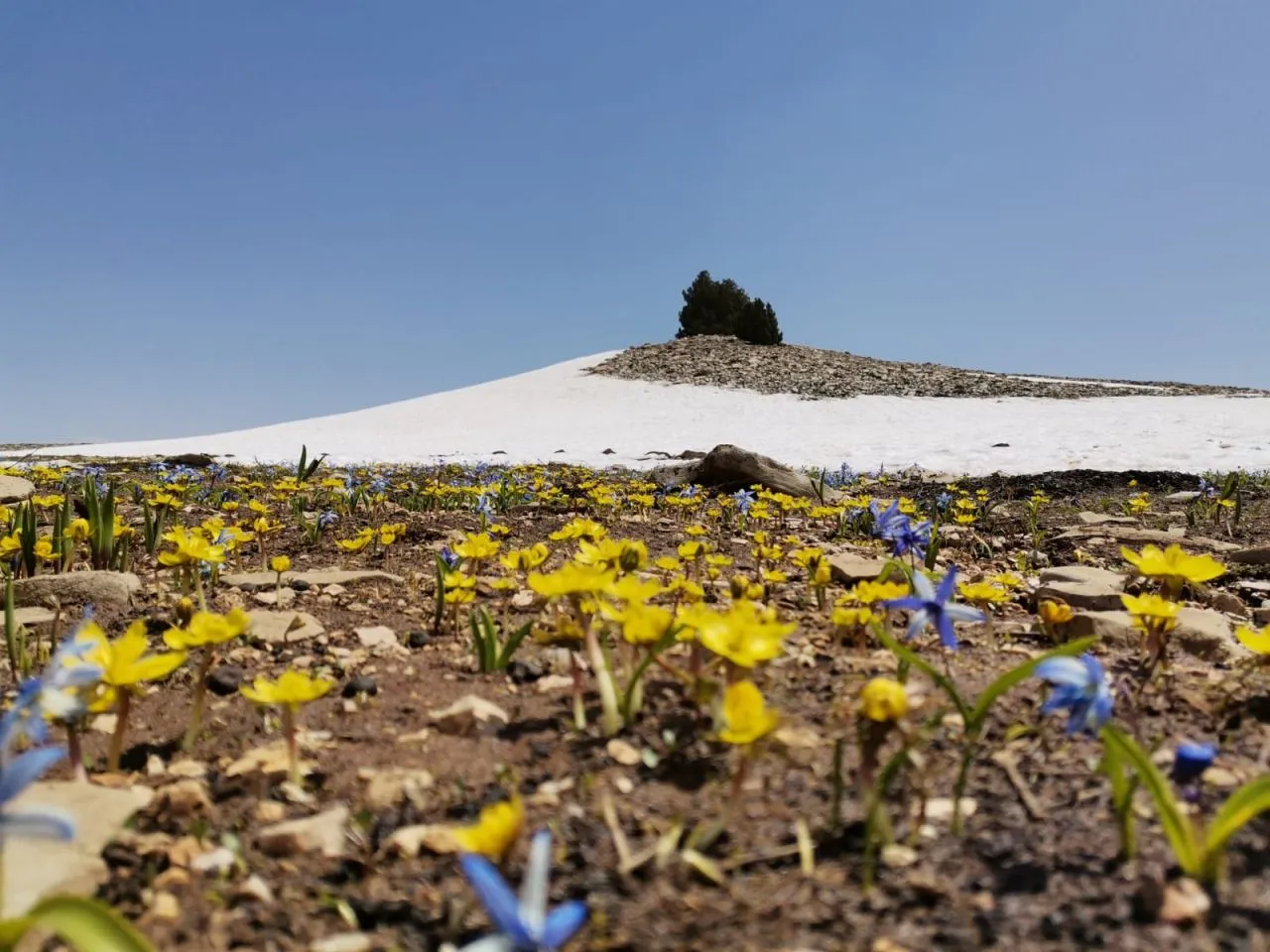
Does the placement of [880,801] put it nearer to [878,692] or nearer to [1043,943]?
[878,692]

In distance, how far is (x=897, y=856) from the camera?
3.83 feet

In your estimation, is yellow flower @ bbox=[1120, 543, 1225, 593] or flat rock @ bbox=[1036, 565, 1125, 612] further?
flat rock @ bbox=[1036, 565, 1125, 612]

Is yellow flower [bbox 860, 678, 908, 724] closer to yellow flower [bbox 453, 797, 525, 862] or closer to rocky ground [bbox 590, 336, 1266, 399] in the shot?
yellow flower [bbox 453, 797, 525, 862]

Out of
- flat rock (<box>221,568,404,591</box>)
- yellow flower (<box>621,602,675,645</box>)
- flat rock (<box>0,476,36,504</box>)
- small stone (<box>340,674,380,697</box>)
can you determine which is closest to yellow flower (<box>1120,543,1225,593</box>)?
yellow flower (<box>621,602,675,645</box>)

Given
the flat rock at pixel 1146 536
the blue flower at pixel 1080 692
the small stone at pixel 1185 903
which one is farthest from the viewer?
the flat rock at pixel 1146 536

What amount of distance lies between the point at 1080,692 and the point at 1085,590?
206 centimetres

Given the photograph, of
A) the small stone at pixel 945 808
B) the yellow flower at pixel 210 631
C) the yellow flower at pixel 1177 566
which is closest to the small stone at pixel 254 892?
the yellow flower at pixel 210 631

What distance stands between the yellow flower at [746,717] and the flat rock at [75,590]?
2789 mm

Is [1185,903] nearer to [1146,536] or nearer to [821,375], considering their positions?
[1146,536]

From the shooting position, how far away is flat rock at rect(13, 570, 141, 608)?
295 centimetres

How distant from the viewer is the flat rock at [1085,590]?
296 centimetres

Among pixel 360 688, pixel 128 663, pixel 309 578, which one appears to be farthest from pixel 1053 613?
pixel 309 578

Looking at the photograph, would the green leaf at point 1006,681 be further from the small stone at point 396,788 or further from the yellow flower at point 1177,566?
the small stone at point 396,788

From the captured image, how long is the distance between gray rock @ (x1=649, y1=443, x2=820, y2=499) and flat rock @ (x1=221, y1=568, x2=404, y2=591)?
4173mm
